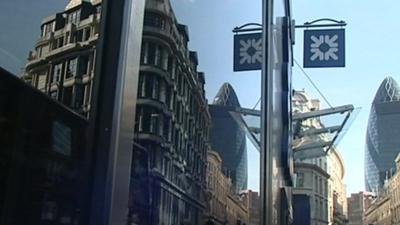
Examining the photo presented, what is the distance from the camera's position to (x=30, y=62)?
0.68 meters

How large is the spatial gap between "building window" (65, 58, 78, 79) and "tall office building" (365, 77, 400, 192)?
7.83 meters

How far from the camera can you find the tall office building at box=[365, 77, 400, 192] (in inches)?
341

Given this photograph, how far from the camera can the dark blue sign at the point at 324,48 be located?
6328 millimetres

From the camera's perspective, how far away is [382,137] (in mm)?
9805

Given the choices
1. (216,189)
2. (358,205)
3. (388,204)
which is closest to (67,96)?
(216,189)

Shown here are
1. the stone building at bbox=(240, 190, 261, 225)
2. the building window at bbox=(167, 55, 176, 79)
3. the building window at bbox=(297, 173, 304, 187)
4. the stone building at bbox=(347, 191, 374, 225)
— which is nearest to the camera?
the building window at bbox=(167, 55, 176, 79)

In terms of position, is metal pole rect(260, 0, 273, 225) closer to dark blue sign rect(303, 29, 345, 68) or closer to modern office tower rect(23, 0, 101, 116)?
modern office tower rect(23, 0, 101, 116)

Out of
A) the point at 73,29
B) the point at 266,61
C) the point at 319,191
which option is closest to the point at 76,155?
the point at 73,29

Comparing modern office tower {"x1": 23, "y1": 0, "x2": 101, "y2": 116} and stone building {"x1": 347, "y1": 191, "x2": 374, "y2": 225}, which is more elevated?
stone building {"x1": 347, "y1": 191, "x2": 374, "y2": 225}

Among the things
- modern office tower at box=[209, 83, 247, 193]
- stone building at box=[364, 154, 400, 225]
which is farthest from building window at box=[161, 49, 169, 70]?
stone building at box=[364, 154, 400, 225]

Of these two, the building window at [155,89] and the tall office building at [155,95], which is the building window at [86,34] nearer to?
the tall office building at [155,95]

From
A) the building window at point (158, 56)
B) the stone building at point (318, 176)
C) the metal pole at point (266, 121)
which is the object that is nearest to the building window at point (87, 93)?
the building window at point (158, 56)

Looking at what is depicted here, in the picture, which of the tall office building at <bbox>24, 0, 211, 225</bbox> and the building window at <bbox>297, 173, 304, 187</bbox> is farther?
the building window at <bbox>297, 173, 304, 187</bbox>

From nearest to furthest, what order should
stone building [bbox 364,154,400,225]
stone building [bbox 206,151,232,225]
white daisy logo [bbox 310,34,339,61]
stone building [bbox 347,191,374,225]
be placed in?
stone building [bbox 206,151,232,225]
white daisy logo [bbox 310,34,339,61]
stone building [bbox 364,154,400,225]
stone building [bbox 347,191,374,225]
